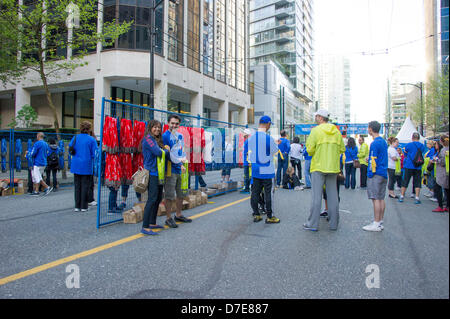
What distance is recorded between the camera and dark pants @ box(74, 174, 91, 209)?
22.5ft

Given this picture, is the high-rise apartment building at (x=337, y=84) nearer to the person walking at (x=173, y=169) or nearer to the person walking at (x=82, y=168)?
the person walking at (x=82, y=168)

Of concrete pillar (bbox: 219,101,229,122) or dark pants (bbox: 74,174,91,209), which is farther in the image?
concrete pillar (bbox: 219,101,229,122)

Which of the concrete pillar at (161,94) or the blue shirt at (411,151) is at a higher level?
the concrete pillar at (161,94)

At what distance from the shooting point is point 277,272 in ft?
10.7

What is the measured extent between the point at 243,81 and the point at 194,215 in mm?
36843

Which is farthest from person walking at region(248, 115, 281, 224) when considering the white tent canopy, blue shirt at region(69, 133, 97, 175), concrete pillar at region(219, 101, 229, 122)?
concrete pillar at region(219, 101, 229, 122)

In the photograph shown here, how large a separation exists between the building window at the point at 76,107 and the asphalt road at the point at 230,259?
A: 2783 cm

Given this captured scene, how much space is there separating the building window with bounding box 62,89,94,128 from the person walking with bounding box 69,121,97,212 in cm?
2618

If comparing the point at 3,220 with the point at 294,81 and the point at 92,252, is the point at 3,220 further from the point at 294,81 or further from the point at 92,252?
the point at 294,81

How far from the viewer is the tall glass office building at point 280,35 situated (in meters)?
70.2

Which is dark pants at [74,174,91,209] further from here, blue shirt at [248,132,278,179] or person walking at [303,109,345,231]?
person walking at [303,109,345,231]

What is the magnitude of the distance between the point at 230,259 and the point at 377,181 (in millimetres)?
2925

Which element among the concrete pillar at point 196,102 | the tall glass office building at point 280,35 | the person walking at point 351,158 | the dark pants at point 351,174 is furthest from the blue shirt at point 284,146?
the tall glass office building at point 280,35

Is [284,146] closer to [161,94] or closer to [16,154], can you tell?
[16,154]
